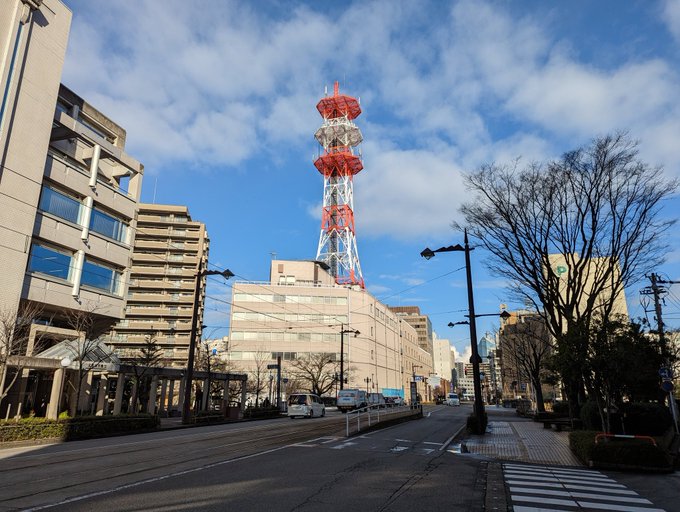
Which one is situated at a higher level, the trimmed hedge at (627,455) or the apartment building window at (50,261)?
the apartment building window at (50,261)

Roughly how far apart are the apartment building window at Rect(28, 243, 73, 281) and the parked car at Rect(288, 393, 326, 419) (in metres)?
18.4

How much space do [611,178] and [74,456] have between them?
2002 cm

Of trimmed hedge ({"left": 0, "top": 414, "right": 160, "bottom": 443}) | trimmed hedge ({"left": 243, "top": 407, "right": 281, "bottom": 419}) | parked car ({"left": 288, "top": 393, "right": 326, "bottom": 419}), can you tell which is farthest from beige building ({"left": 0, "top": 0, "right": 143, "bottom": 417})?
parked car ({"left": 288, "top": 393, "right": 326, "bottom": 419})

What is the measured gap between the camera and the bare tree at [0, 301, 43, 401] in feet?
68.0

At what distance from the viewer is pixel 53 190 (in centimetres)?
3056

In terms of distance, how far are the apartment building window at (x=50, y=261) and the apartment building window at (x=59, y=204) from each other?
2.36m

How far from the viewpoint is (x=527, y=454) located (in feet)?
44.5

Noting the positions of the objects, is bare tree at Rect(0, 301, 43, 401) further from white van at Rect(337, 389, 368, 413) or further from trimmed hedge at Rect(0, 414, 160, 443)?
white van at Rect(337, 389, 368, 413)

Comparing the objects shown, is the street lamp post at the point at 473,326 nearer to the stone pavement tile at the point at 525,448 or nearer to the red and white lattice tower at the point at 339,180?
the stone pavement tile at the point at 525,448

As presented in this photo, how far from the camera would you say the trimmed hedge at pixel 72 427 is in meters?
16.0

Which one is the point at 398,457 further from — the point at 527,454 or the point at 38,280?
the point at 38,280

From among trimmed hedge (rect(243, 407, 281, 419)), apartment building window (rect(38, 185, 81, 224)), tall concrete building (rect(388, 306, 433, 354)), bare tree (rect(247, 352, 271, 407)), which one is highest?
tall concrete building (rect(388, 306, 433, 354))

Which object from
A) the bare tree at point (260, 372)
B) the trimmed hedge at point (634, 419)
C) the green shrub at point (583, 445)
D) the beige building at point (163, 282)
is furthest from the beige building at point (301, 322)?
the green shrub at point (583, 445)

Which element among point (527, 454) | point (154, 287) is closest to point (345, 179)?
point (154, 287)
